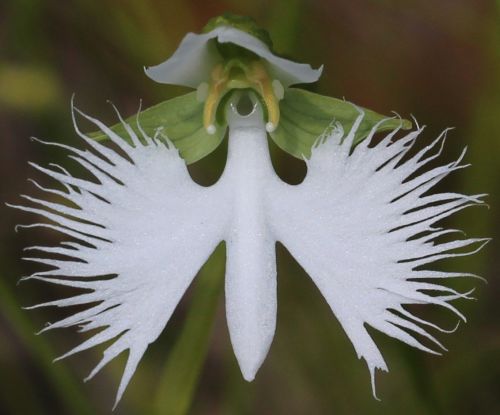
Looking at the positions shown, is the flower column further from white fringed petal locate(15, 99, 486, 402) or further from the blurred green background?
the blurred green background

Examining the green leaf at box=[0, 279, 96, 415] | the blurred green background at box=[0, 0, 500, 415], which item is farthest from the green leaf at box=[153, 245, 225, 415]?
the green leaf at box=[0, 279, 96, 415]

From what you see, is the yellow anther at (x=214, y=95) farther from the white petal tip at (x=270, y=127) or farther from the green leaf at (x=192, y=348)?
the green leaf at (x=192, y=348)

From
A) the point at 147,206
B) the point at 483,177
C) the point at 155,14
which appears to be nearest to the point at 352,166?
the point at 147,206

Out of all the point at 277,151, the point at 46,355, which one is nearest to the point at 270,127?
the point at 46,355

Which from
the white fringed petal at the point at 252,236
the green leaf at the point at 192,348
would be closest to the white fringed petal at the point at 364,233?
the white fringed petal at the point at 252,236

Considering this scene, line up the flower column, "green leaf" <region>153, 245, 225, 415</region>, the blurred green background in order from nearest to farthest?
1. the flower column
2. "green leaf" <region>153, 245, 225, 415</region>
3. the blurred green background

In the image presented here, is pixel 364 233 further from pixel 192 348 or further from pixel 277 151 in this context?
pixel 277 151
